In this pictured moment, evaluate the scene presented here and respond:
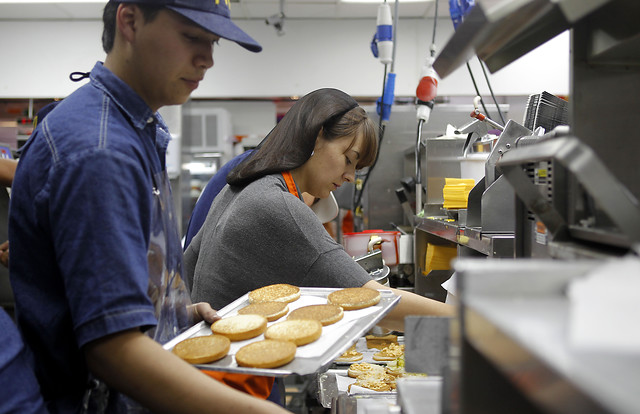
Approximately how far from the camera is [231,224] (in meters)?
1.63

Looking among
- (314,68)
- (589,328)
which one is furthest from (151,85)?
Answer: (314,68)

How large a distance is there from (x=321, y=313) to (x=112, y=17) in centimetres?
80

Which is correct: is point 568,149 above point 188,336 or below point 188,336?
above

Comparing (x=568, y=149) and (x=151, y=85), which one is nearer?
(x=568, y=149)

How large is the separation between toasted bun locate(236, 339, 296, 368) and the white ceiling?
5.19 metres

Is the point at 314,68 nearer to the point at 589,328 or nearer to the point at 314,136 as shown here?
the point at 314,136

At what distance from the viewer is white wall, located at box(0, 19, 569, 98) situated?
6.02 meters

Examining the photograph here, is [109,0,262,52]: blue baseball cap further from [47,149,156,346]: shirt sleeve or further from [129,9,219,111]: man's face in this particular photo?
[47,149,156,346]: shirt sleeve

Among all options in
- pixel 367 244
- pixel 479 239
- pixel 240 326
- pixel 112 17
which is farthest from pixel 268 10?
pixel 240 326

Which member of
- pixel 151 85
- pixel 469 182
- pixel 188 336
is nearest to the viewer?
pixel 151 85

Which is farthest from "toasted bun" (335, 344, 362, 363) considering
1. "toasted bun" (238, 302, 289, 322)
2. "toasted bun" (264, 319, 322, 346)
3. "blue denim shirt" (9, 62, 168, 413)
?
"blue denim shirt" (9, 62, 168, 413)

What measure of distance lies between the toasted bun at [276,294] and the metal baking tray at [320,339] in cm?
2

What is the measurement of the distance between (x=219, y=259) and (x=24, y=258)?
719 mm

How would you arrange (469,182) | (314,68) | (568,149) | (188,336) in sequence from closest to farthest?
(568,149)
(188,336)
(469,182)
(314,68)
